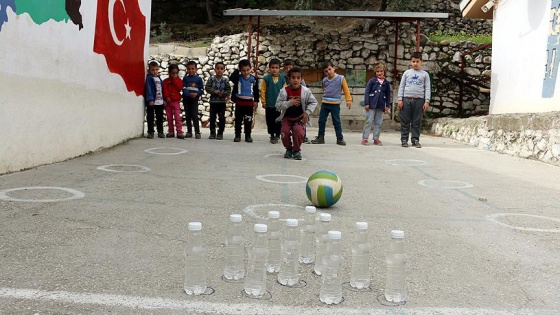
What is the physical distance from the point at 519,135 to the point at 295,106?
15.9ft

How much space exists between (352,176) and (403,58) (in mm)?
12765

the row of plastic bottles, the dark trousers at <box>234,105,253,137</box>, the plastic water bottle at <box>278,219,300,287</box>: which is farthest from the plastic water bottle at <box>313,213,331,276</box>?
the dark trousers at <box>234,105,253,137</box>

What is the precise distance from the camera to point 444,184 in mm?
6945

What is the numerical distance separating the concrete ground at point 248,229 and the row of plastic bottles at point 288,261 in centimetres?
8

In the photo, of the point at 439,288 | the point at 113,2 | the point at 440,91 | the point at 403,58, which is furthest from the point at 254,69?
the point at 439,288

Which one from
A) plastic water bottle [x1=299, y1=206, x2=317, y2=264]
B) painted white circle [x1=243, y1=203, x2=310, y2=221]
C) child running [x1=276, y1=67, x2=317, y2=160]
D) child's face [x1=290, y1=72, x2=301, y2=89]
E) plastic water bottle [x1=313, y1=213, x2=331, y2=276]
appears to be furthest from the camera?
child running [x1=276, y1=67, x2=317, y2=160]

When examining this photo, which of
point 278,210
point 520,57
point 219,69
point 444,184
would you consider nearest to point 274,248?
point 278,210

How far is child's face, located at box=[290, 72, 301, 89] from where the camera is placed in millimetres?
8188

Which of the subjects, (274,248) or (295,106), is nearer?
(274,248)

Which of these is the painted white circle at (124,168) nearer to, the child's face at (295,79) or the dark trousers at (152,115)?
the child's face at (295,79)

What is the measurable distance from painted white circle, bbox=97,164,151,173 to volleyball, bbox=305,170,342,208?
9.82 ft

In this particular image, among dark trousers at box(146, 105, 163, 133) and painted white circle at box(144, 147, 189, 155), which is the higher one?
dark trousers at box(146, 105, 163, 133)

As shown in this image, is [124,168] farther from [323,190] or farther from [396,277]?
[396,277]

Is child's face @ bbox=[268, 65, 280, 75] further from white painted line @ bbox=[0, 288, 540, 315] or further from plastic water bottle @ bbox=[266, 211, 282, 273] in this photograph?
white painted line @ bbox=[0, 288, 540, 315]
